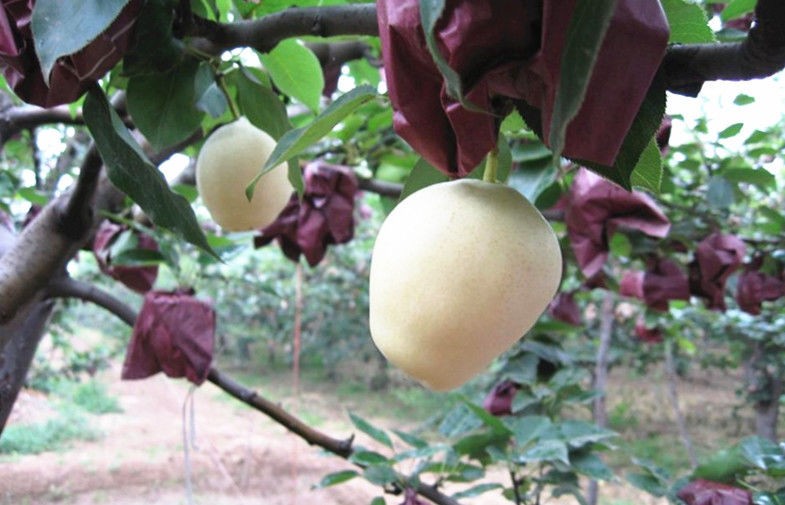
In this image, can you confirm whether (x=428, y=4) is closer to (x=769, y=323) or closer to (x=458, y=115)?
(x=458, y=115)

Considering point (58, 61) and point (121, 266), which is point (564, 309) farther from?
point (58, 61)

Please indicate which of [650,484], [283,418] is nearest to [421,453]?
[283,418]

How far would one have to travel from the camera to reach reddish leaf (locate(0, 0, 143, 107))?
30 centimetres

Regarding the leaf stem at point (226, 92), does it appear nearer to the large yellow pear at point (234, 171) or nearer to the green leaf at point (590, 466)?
the large yellow pear at point (234, 171)

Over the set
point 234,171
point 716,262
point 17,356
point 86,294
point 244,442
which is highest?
point 234,171

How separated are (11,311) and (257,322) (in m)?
5.13

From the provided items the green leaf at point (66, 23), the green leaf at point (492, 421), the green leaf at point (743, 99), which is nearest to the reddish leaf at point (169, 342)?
the green leaf at point (492, 421)

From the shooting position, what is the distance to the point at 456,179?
0.97 feet

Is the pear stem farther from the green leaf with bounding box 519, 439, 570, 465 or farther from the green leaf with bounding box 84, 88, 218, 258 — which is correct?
the green leaf with bounding box 519, 439, 570, 465

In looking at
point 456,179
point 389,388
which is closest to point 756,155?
point 456,179

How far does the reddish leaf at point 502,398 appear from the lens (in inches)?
48.0

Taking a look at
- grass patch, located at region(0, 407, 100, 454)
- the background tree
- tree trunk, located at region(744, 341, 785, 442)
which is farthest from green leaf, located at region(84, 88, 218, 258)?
tree trunk, located at region(744, 341, 785, 442)

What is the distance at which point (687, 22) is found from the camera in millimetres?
269

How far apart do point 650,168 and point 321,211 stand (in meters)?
0.75
